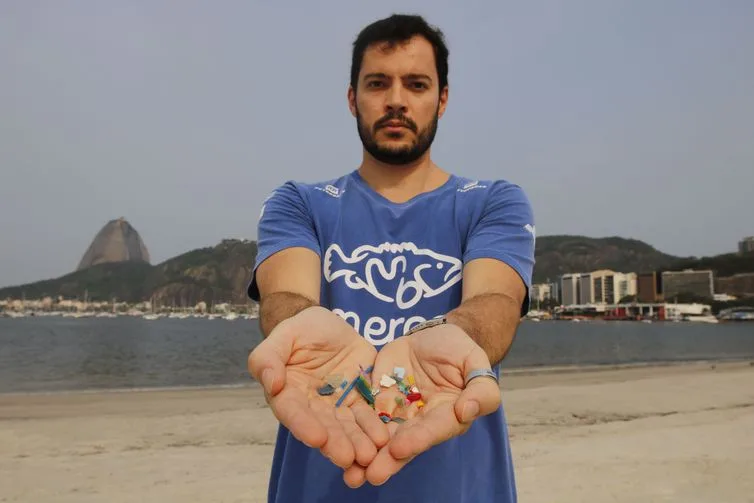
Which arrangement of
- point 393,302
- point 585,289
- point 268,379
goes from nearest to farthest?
point 268,379 < point 393,302 < point 585,289

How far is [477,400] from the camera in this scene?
1.49 meters

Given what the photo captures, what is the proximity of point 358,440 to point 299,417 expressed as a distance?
16cm

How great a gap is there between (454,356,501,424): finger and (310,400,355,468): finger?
0.28 m

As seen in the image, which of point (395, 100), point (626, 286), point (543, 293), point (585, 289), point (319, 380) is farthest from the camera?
point (543, 293)

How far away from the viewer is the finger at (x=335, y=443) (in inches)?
56.1

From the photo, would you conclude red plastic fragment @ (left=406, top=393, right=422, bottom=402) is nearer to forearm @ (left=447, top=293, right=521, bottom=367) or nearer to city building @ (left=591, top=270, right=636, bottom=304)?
forearm @ (left=447, top=293, right=521, bottom=367)

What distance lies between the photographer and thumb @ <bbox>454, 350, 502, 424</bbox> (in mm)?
1478

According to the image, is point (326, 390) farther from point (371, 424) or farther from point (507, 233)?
point (507, 233)

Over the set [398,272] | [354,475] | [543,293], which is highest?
[398,272]

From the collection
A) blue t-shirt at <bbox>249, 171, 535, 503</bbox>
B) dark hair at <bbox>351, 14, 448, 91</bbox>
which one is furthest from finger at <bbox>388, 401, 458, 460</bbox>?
dark hair at <bbox>351, 14, 448, 91</bbox>

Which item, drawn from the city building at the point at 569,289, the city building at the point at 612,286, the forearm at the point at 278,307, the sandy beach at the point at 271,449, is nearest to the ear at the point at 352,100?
the forearm at the point at 278,307

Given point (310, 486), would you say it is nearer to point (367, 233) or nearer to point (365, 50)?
point (367, 233)

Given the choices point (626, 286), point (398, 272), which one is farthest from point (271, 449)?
point (626, 286)

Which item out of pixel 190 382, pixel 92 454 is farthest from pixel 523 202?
pixel 190 382
